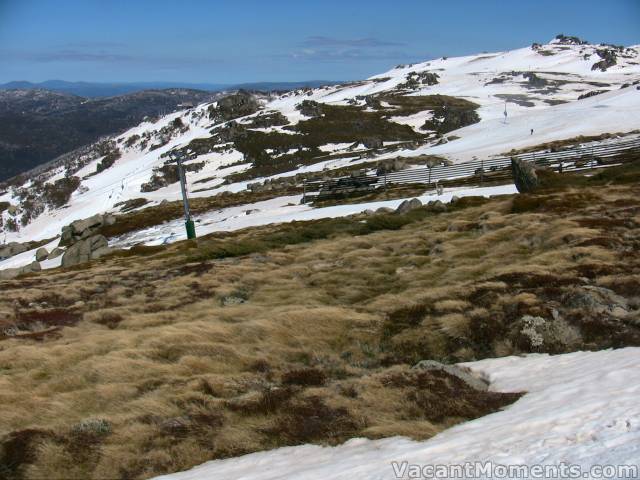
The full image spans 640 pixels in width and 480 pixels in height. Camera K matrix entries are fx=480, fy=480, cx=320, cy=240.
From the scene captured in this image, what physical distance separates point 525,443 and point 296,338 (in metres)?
7.09

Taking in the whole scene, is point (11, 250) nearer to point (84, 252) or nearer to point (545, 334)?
point (84, 252)

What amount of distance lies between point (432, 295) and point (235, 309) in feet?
20.4

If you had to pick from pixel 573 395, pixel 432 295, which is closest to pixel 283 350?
pixel 432 295

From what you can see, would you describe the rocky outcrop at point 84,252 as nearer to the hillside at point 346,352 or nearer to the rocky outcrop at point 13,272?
the rocky outcrop at point 13,272

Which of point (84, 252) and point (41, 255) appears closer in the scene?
point (84, 252)

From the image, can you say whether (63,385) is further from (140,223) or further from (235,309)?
(140,223)

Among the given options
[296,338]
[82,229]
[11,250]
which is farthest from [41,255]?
[296,338]

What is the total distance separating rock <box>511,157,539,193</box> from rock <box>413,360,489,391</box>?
26.8m

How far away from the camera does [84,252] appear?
43531 millimetres

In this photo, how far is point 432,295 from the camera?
45.3 feet

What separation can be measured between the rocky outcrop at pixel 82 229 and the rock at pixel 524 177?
52.4 metres

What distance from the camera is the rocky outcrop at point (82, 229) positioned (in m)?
63.9

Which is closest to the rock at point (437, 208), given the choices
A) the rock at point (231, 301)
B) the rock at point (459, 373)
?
A: the rock at point (231, 301)

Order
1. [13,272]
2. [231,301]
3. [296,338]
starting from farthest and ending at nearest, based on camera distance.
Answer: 1. [13,272]
2. [231,301]
3. [296,338]
